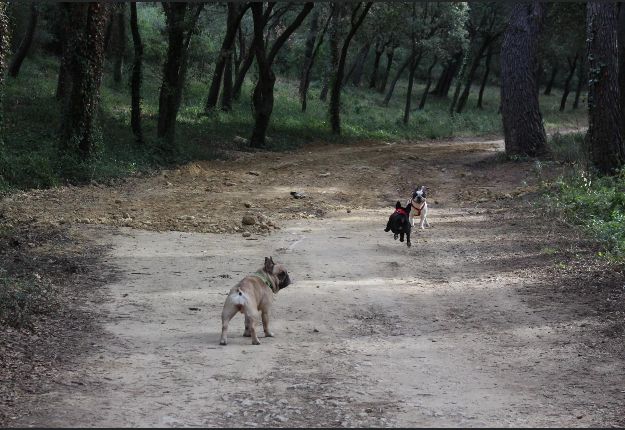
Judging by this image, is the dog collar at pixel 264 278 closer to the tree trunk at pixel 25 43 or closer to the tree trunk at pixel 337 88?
the tree trunk at pixel 25 43

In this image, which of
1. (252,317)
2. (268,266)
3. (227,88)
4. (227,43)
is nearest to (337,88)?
(227,88)

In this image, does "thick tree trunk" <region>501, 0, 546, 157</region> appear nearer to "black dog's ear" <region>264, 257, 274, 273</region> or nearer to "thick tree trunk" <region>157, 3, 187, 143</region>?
"thick tree trunk" <region>157, 3, 187, 143</region>

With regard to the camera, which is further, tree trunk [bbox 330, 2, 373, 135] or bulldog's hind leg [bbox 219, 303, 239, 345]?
tree trunk [bbox 330, 2, 373, 135]

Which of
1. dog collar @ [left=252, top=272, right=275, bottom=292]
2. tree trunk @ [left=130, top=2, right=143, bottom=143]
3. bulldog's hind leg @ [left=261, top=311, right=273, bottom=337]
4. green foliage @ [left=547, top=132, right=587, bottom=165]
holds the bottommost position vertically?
bulldog's hind leg @ [left=261, top=311, right=273, bottom=337]

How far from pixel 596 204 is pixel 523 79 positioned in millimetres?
9289

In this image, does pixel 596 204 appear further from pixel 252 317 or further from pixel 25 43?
pixel 25 43

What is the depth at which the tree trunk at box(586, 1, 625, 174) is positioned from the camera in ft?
57.3

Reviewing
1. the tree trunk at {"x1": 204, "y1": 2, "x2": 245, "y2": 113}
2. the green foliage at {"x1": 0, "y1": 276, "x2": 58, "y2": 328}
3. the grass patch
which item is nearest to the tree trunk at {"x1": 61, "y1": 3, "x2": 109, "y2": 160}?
the grass patch

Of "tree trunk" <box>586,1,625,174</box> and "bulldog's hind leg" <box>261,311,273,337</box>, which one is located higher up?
"tree trunk" <box>586,1,625,174</box>

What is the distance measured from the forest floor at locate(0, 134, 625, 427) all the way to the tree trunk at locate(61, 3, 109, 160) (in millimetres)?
2179

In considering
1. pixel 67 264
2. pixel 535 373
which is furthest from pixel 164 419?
pixel 67 264

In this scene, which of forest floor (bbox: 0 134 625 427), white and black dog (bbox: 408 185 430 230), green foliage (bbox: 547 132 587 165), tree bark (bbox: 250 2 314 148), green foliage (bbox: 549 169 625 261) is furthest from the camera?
tree bark (bbox: 250 2 314 148)

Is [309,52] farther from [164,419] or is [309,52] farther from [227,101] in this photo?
[164,419]

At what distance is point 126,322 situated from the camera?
8.21 meters
